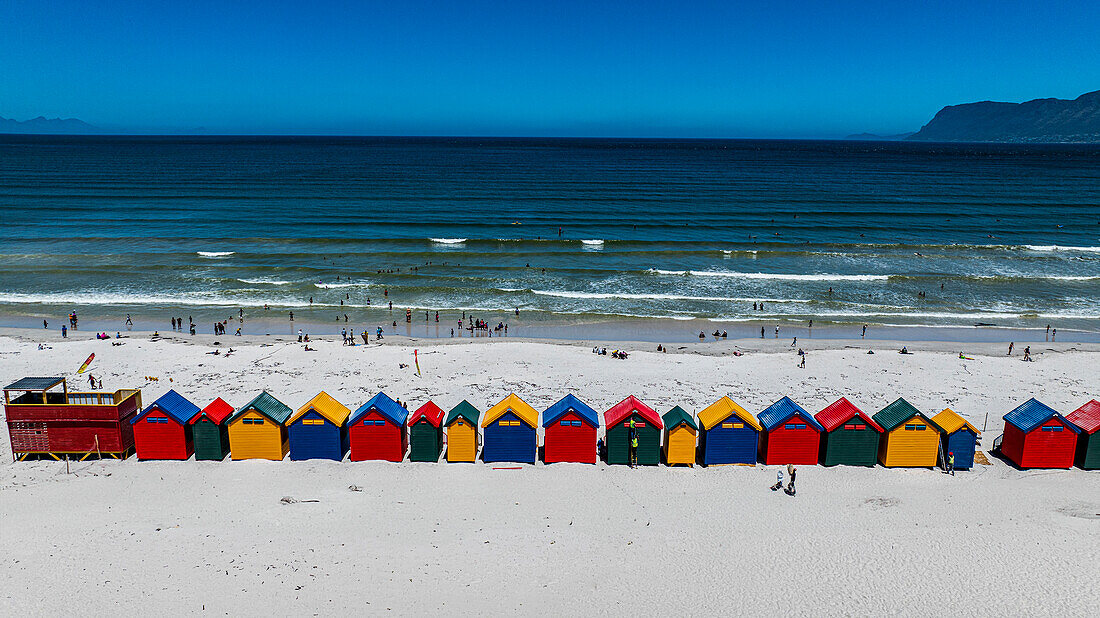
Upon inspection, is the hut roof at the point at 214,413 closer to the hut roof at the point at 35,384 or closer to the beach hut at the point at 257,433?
the beach hut at the point at 257,433

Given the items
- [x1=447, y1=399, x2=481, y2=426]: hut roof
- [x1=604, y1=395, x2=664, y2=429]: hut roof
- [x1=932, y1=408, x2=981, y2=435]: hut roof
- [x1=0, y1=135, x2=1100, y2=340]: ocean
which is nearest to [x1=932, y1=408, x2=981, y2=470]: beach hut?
[x1=932, y1=408, x2=981, y2=435]: hut roof

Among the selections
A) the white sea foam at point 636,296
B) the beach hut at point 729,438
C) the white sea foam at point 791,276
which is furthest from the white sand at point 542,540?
the white sea foam at point 791,276

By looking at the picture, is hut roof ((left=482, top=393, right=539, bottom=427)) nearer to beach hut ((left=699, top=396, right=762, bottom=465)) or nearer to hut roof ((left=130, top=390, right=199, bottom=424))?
beach hut ((left=699, top=396, right=762, bottom=465))

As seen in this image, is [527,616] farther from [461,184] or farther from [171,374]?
[461,184]

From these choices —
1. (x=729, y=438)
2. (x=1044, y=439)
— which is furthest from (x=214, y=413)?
(x=1044, y=439)

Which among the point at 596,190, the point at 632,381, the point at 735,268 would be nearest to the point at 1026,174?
the point at 596,190
